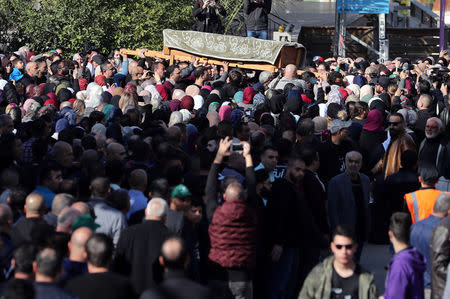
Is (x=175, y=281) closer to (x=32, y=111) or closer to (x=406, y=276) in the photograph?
(x=406, y=276)

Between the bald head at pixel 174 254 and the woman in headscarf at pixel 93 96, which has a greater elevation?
the woman in headscarf at pixel 93 96

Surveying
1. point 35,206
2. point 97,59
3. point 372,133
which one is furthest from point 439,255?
point 97,59

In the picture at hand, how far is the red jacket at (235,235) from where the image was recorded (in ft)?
22.5

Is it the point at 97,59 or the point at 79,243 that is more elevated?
the point at 97,59

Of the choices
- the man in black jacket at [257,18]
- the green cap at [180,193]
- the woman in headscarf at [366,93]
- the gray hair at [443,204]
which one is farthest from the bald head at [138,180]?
the man in black jacket at [257,18]

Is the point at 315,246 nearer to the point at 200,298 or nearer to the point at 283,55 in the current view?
the point at 200,298

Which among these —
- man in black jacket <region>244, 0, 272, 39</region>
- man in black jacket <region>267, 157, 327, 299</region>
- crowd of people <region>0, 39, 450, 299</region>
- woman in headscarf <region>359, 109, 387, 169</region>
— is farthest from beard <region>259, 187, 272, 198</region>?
man in black jacket <region>244, 0, 272, 39</region>

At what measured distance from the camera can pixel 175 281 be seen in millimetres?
5254

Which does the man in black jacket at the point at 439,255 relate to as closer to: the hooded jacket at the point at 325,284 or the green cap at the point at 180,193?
the hooded jacket at the point at 325,284

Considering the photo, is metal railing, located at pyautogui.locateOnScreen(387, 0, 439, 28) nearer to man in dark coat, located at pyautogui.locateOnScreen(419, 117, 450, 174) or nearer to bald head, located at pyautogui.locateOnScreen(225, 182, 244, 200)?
man in dark coat, located at pyautogui.locateOnScreen(419, 117, 450, 174)

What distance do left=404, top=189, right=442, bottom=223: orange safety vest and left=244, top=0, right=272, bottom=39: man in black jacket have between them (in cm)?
1065

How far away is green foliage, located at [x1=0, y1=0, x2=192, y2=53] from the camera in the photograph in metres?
20.1

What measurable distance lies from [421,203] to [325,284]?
2.37 metres

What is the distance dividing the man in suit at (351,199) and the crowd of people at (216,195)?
0.01 meters
